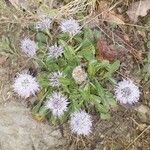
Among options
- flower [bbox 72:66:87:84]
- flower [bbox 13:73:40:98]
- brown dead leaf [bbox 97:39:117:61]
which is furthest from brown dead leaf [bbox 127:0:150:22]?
Result: flower [bbox 13:73:40:98]

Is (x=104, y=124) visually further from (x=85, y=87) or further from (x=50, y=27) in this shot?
(x=50, y=27)

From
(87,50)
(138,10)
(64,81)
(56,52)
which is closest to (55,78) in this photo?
(64,81)

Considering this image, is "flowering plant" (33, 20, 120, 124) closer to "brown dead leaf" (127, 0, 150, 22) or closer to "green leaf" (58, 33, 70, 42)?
"green leaf" (58, 33, 70, 42)

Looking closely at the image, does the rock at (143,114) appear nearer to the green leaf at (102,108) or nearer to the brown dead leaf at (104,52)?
the green leaf at (102,108)

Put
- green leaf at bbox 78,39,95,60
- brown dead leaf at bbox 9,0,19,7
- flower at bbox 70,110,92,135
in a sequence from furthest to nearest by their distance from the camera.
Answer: brown dead leaf at bbox 9,0,19,7 < green leaf at bbox 78,39,95,60 < flower at bbox 70,110,92,135

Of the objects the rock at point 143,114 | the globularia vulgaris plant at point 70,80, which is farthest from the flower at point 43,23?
the rock at point 143,114

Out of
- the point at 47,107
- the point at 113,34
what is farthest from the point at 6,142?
the point at 113,34
